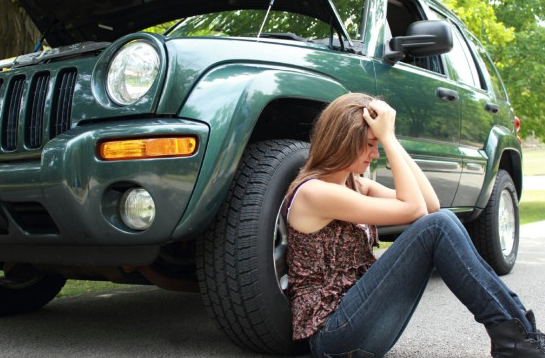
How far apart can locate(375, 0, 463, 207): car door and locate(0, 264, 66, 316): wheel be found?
185 centimetres

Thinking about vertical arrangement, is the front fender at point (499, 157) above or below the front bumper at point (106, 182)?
below

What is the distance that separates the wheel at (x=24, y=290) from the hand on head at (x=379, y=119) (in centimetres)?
182

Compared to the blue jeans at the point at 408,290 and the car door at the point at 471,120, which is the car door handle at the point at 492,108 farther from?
the blue jeans at the point at 408,290

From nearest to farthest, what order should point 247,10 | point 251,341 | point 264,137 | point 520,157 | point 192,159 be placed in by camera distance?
point 192,159 → point 251,341 → point 264,137 → point 247,10 → point 520,157

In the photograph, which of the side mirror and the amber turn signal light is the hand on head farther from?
the side mirror

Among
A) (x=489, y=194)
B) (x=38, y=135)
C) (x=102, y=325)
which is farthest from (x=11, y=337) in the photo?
(x=489, y=194)

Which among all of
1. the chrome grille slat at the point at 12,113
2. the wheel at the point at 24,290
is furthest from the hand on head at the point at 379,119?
the wheel at the point at 24,290

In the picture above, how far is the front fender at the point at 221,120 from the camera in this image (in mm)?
2580

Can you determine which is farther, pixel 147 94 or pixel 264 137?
pixel 264 137

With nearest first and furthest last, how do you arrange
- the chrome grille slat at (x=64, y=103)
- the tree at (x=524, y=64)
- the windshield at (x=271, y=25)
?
the chrome grille slat at (x=64, y=103) < the windshield at (x=271, y=25) < the tree at (x=524, y=64)

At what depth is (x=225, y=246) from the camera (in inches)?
106

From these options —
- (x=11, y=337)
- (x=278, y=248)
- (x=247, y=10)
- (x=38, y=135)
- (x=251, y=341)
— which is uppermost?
(x=247, y=10)

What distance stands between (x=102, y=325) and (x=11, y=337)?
0.45 meters

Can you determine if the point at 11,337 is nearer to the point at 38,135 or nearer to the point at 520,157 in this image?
the point at 38,135
